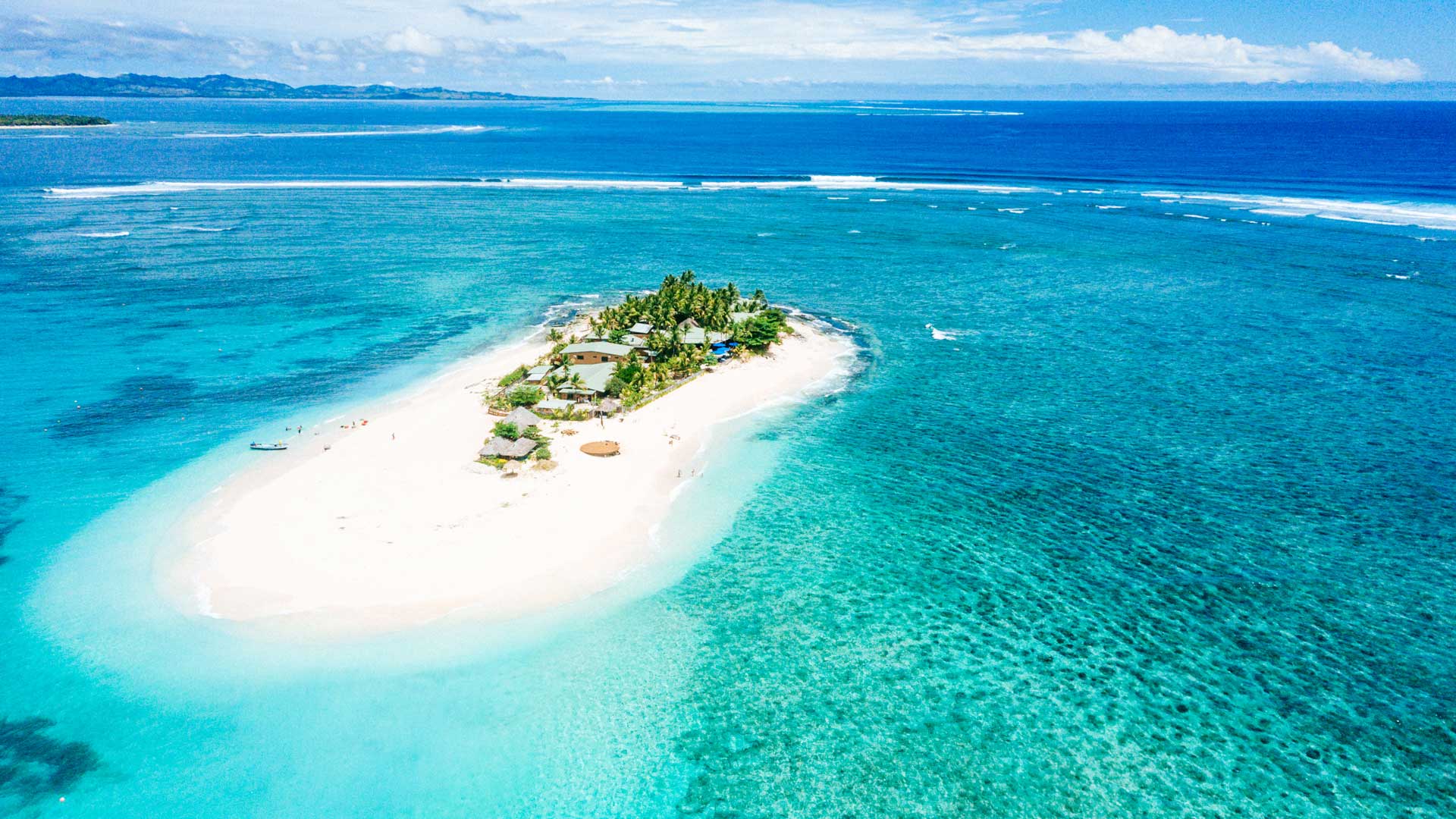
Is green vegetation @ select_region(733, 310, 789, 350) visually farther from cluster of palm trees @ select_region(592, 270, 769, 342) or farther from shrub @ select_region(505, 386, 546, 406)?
shrub @ select_region(505, 386, 546, 406)

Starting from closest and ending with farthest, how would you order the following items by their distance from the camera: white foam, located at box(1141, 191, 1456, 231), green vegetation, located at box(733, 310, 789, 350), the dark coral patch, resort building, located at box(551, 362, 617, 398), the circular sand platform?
the dark coral patch < the circular sand platform < resort building, located at box(551, 362, 617, 398) < green vegetation, located at box(733, 310, 789, 350) < white foam, located at box(1141, 191, 1456, 231)

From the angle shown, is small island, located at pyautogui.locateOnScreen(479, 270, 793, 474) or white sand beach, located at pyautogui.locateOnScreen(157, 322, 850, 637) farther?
small island, located at pyautogui.locateOnScreen(479, 270, 793, 474)

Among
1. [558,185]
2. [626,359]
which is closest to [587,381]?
[626,359]

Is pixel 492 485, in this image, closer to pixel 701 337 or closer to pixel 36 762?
pixel 36 762

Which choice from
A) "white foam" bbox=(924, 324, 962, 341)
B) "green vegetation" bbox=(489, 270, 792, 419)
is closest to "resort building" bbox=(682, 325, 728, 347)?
"green vegetation" bbox=(489, 270, 792, 419)

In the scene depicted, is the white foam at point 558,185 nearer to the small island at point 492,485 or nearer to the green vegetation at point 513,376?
the small island at point 492,485

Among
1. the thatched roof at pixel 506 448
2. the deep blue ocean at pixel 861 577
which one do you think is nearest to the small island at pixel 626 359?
the thatched roof at pixel 506 448
